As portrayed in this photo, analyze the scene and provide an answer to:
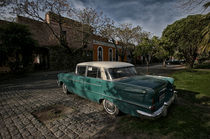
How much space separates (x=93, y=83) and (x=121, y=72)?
104 centimetres

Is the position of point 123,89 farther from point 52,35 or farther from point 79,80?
point 52,35

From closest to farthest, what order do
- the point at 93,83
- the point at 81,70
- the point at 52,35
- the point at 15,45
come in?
the point at 93,83 < the point at 81,70 < the point at 15,45 < the point at 52,35

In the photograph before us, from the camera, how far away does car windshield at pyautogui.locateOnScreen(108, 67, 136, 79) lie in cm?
326

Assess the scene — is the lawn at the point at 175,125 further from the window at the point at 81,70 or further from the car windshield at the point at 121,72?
the window at the point at 81,70

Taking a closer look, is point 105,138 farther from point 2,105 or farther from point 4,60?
point 4,60

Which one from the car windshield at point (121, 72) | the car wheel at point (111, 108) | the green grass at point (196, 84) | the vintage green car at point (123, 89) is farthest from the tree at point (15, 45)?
the green grass at point (196, 84)

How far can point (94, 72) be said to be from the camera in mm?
3641

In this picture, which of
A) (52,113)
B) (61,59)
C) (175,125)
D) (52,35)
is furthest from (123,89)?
(61,59)

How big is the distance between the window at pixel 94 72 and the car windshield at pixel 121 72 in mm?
444

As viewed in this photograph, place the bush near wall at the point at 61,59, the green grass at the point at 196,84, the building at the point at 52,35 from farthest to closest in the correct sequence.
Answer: the bush near wall at the point at 61,59, the building at the point at 52,35, the green grass at the point at 196,84

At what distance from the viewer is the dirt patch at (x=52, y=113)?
10.3 ft

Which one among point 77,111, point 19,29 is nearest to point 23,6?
point 19,29

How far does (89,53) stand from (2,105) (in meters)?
17.0

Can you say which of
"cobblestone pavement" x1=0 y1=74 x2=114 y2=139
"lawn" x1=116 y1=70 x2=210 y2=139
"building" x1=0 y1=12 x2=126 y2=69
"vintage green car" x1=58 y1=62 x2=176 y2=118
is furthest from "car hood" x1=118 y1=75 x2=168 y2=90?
"building" x1=0 y1=12 x2=126 y2=69
